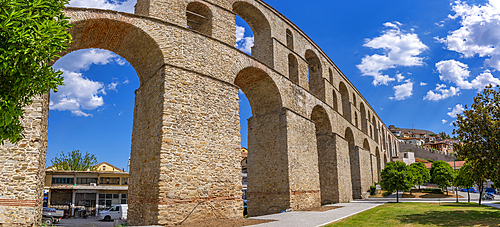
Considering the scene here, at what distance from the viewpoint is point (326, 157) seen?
26000 mm

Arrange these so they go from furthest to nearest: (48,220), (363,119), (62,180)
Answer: (363,119) → (62,180) → (48,220)

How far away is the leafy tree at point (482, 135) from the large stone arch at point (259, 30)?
36.2 feet

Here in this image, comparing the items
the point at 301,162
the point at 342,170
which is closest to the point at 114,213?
the point at 301,162

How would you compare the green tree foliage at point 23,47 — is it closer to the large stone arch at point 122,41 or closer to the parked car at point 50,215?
the large stone arch at point 122,41

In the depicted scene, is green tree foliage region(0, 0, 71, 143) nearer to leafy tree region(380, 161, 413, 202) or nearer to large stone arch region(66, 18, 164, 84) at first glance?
large stone arch region(66, 18, 164, 84)

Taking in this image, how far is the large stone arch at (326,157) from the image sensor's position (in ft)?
82.6

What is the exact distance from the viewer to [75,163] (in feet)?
154

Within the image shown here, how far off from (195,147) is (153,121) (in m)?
2.10

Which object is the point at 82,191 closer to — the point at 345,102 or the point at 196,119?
the point at 196,119

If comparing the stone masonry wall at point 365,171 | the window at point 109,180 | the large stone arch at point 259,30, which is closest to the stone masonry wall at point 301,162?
the large stone arch at point 259,30

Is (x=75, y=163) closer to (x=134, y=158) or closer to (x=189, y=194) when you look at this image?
(x=134, y=158)

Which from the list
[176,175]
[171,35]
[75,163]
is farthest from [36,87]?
[75,163]

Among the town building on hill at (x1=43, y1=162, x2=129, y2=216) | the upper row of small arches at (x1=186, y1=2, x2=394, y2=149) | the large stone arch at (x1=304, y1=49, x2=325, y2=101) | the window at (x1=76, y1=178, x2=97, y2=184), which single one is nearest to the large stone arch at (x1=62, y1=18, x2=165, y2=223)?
the upper row of small arches at (x1=186, y1=2, x2=394, y2=149)

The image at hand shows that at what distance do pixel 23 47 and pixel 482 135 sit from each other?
608 inches
